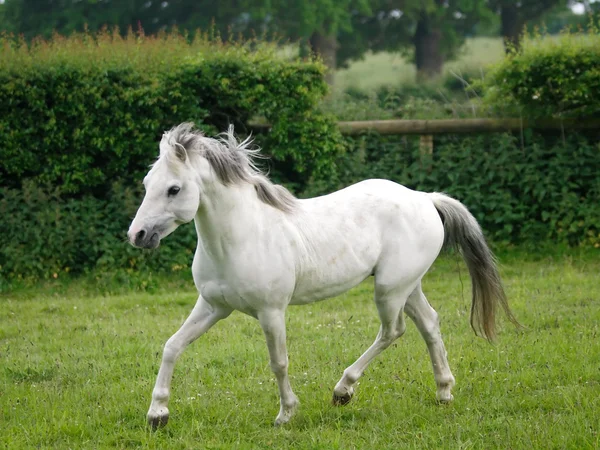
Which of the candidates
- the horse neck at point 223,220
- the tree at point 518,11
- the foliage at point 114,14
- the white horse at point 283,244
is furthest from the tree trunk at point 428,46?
the horse neck at point 223,220

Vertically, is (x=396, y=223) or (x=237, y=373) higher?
(x=396, y=223)

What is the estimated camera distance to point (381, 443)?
463cm

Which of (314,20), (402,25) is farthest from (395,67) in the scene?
(314,20)

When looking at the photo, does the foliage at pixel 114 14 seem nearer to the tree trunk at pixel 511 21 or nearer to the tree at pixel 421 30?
the tree at pixel 421 30

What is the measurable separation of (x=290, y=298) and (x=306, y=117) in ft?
19.1

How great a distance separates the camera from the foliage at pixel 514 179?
1035 cm

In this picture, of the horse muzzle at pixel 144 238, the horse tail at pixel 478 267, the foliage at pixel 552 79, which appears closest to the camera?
the horse muzzle at pixel 144 238

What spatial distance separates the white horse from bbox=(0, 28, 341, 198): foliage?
4945 mm

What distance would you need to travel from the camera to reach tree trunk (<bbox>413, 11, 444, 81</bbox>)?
93.0ft

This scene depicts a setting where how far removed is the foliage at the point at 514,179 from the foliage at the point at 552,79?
0.39 metres

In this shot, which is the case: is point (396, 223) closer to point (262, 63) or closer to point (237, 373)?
point (237, 373)

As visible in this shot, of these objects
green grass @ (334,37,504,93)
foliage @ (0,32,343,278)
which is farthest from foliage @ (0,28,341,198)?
green grass @ (334,37,504,93)

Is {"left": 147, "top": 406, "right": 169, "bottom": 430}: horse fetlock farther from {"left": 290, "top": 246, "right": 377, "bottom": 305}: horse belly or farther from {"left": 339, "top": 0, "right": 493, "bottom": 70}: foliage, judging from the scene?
{"left": 339, "top": 0, "right": 493, "bottom": 70}: foliage

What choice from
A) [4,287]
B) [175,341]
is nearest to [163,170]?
[175,341]
